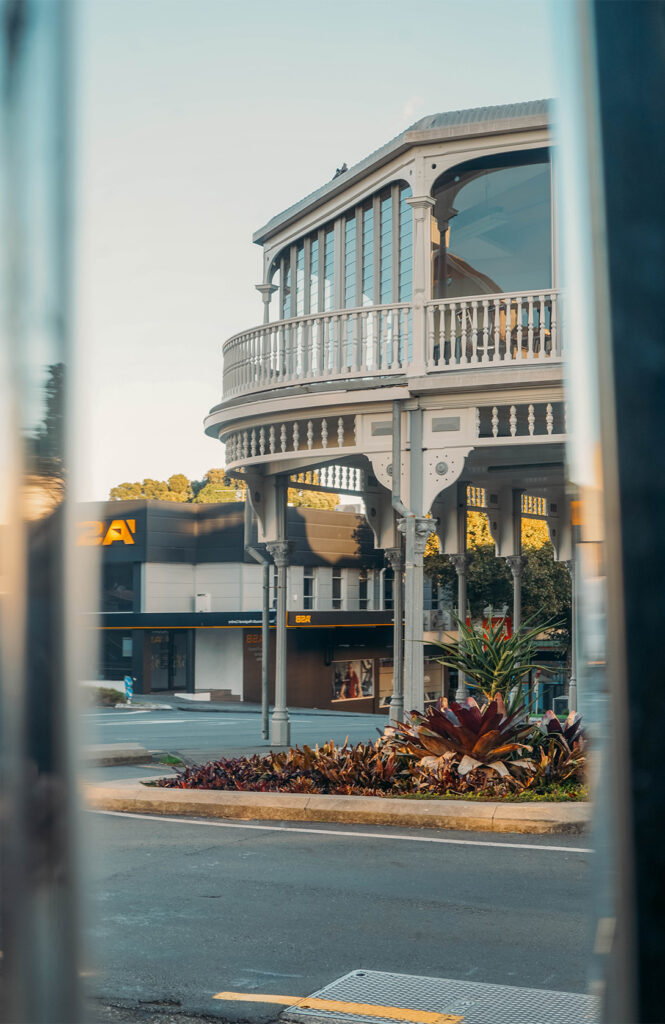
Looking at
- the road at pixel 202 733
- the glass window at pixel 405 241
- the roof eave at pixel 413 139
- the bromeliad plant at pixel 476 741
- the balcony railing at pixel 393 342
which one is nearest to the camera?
the bromeliad plant at pixel 476 741

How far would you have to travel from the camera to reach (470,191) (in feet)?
49.7

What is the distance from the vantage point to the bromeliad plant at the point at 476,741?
9914 millimetres

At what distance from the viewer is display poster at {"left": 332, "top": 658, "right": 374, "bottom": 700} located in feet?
134

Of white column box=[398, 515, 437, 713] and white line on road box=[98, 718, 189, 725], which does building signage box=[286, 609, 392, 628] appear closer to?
white line on road box=[98, 718, 189, 725]

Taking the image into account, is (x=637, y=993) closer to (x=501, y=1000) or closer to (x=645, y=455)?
(x=645, y=455)

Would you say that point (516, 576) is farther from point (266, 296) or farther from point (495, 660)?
point (495, 660)

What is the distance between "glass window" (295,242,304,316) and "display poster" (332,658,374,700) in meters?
25.2

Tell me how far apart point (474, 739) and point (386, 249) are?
7530mm

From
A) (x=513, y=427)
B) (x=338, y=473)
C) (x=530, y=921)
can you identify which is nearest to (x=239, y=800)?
(x=530, y=921)

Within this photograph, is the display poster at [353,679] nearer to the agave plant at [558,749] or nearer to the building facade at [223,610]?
the building facade at [223,610]

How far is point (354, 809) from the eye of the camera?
939 centimetres

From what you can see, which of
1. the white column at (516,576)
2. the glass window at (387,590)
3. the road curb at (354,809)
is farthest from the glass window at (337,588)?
the road curb at (354,809)

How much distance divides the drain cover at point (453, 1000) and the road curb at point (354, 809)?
3.66 m

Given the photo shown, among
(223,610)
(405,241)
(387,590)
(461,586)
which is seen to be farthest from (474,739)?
(387,590)
